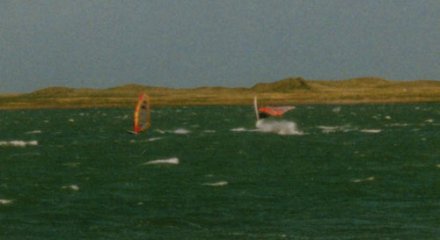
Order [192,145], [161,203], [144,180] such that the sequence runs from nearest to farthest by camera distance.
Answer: [161,203] < [144,180] < [192,145]

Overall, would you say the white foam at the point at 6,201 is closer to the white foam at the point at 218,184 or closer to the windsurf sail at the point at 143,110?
the white foam at the point at 218,184

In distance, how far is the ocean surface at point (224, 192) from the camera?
34438mm

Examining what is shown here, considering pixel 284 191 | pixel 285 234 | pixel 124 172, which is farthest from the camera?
pixel 124 172

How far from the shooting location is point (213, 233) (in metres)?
33.5

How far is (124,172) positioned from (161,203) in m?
15.5

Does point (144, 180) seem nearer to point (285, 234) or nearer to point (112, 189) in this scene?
point (112, 189)

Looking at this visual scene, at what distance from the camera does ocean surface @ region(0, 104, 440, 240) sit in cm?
3444

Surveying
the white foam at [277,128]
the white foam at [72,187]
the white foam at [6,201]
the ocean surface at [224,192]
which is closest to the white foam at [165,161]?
the ocean surface at [224,192]

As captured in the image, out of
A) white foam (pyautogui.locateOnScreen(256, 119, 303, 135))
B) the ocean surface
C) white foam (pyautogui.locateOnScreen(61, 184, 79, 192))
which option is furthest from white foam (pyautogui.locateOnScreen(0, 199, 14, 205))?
white foam (pyautogui.locateOnScreen(256, 119, 303, 135))

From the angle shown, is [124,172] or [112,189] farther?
[124,172]

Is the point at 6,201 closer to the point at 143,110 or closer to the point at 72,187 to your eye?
the point at 72,187

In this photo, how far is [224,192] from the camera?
1764 inches

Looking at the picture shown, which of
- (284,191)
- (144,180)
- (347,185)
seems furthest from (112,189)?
(347,185)

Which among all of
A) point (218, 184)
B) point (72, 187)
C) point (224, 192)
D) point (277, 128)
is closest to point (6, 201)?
point (72, 187)
